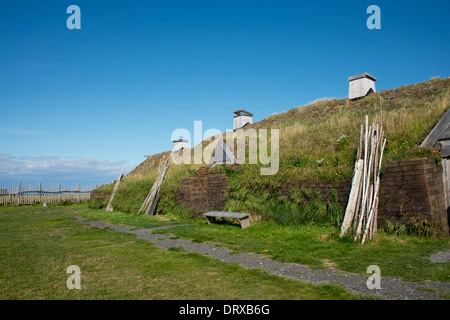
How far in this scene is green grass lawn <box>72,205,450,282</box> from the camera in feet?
15.5

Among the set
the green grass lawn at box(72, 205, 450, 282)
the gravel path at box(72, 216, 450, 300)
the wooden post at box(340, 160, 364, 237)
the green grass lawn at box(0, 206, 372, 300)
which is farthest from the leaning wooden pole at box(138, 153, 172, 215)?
the wooden post at box(340, 160, 364, 237)

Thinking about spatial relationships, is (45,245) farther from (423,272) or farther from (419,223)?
(419,223)

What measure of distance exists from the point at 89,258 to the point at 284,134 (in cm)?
1141

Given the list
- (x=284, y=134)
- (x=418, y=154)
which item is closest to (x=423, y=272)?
(x=418, y=154)

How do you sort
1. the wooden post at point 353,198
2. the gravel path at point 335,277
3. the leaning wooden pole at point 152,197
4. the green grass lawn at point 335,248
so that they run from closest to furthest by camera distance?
the gravel path at point 335,277, the green grass lawn at point 335,248, the wooden post at point 353,198, the leaning wooden pole at point 152,197

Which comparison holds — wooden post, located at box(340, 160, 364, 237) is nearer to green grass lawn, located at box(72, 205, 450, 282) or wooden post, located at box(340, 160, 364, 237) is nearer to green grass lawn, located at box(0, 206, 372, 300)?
green grass lawn, located at box(72, 205, 450, 282)

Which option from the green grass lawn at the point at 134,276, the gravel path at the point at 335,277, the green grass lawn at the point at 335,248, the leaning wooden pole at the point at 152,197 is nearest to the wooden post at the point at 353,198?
the green grass lawn at the point at 335,248

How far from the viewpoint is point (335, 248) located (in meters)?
6.31

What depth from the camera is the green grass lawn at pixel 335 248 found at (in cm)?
471

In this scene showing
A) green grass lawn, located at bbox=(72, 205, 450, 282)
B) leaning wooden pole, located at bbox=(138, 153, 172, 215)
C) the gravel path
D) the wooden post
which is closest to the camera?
the gravel path

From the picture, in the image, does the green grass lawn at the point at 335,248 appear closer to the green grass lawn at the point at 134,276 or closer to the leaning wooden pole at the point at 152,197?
the green grass lawn at the point at 134,276

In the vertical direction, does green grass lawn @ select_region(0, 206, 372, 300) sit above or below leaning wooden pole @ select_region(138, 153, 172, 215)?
below

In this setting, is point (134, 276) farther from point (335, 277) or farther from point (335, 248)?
point (335, 248)

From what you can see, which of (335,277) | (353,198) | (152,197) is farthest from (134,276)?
(152,197)
